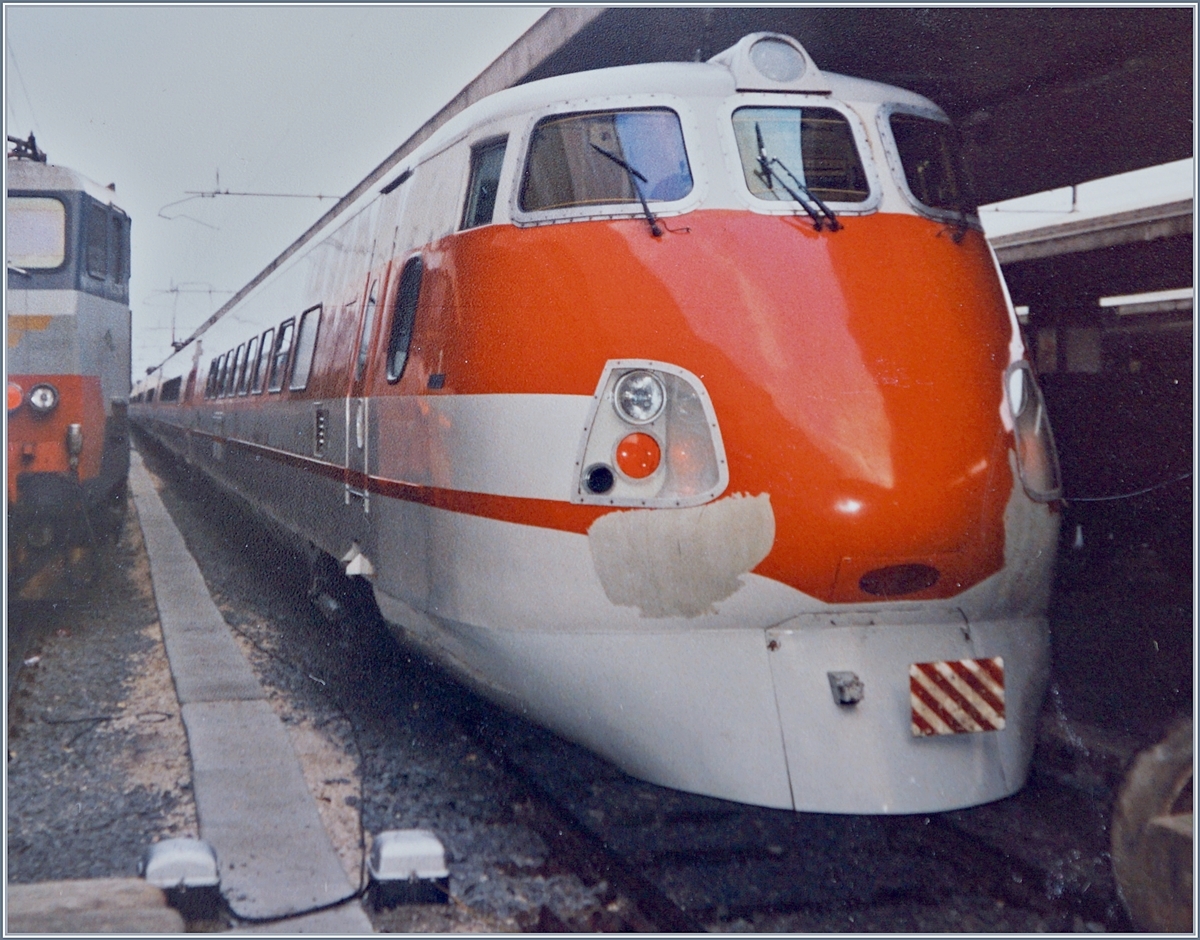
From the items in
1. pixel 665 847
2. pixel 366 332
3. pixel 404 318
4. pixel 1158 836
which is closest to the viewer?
pixel 1158 836

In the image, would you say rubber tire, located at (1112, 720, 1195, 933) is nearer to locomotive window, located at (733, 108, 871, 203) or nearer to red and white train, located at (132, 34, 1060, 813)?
red and white train, located at (132, 34, 1060, 813)

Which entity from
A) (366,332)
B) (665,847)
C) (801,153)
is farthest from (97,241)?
(665,847)

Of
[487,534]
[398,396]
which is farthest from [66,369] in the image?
[487,534]

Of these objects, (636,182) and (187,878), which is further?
(636,182)

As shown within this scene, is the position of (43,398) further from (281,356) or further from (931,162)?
(931,162)

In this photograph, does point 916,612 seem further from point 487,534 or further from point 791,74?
point 791,74

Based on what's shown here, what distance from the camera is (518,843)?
412 cm

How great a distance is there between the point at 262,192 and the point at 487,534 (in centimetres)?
675

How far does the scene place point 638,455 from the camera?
12.3 ft

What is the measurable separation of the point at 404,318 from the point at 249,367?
5.50 m

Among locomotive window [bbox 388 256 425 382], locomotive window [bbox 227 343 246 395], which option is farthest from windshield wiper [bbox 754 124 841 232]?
locomotive window [bbox 227 343 246 395]

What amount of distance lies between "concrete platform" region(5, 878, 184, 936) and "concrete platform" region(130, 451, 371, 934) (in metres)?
0.31

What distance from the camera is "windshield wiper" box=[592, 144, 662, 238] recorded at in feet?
13.1

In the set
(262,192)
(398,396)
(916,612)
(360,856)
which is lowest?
(360,856)
